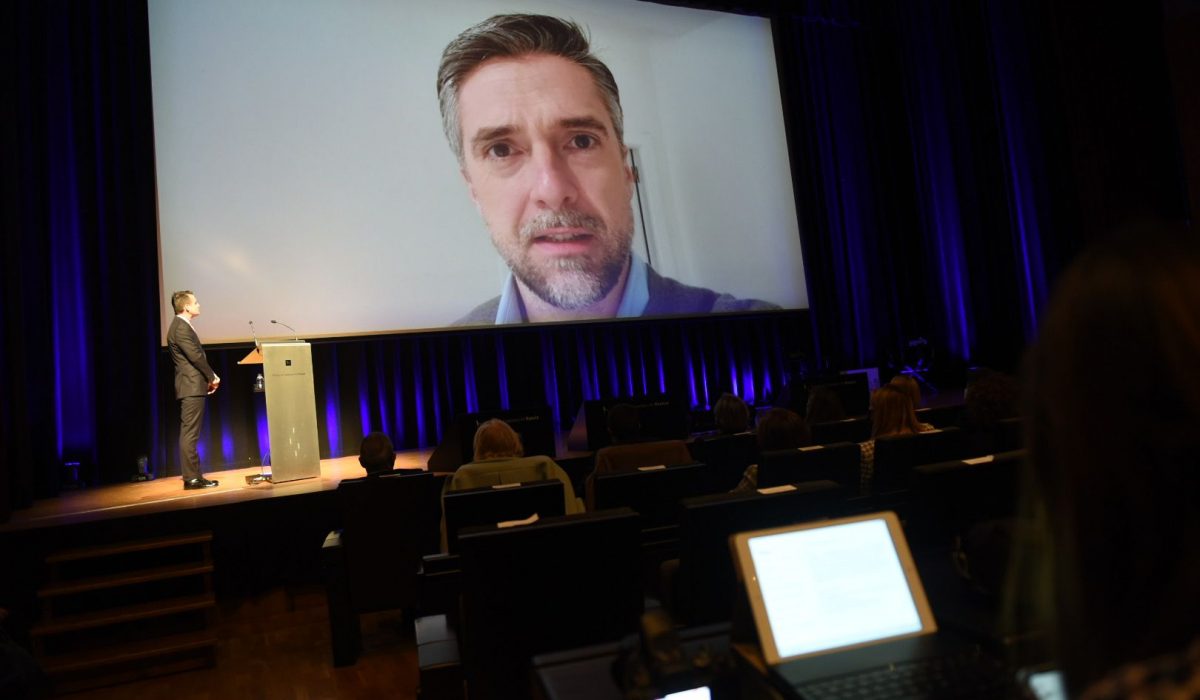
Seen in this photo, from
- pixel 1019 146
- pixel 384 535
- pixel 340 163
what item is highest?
pixel 1019 146

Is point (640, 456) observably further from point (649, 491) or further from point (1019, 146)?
point (1019, 146)

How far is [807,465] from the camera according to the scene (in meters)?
3.25

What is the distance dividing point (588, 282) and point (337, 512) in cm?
356

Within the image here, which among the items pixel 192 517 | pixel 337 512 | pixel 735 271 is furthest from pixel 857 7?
pixel 192 517

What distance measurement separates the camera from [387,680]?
→ 359cm

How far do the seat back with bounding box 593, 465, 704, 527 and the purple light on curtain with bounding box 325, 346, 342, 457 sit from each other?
4.88 metres

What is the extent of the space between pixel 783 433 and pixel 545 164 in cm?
478

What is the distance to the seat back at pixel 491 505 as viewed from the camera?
2.92m

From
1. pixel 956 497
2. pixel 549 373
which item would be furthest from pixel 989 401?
pixel 549 373

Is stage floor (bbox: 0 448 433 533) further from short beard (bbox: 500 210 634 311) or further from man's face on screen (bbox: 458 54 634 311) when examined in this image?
man's face on screen (bbox: 458 54 634 311)

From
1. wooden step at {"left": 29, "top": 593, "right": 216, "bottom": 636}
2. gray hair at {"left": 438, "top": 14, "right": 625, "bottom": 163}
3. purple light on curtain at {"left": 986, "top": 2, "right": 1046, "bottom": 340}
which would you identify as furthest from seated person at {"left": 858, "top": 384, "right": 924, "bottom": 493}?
purple light on curtain at {"left": 986, "top": 2, "right": 1046, "bottom": 340}

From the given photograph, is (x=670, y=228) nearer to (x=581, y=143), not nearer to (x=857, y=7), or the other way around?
(x=581, y=143)

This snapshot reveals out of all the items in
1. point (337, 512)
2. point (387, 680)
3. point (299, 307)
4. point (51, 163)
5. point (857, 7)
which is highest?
point (857, 7)

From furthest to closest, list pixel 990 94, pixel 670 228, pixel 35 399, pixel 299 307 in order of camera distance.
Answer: pixel 990 94, pixel 670 228, pixel 299 307, pixel 35 399
